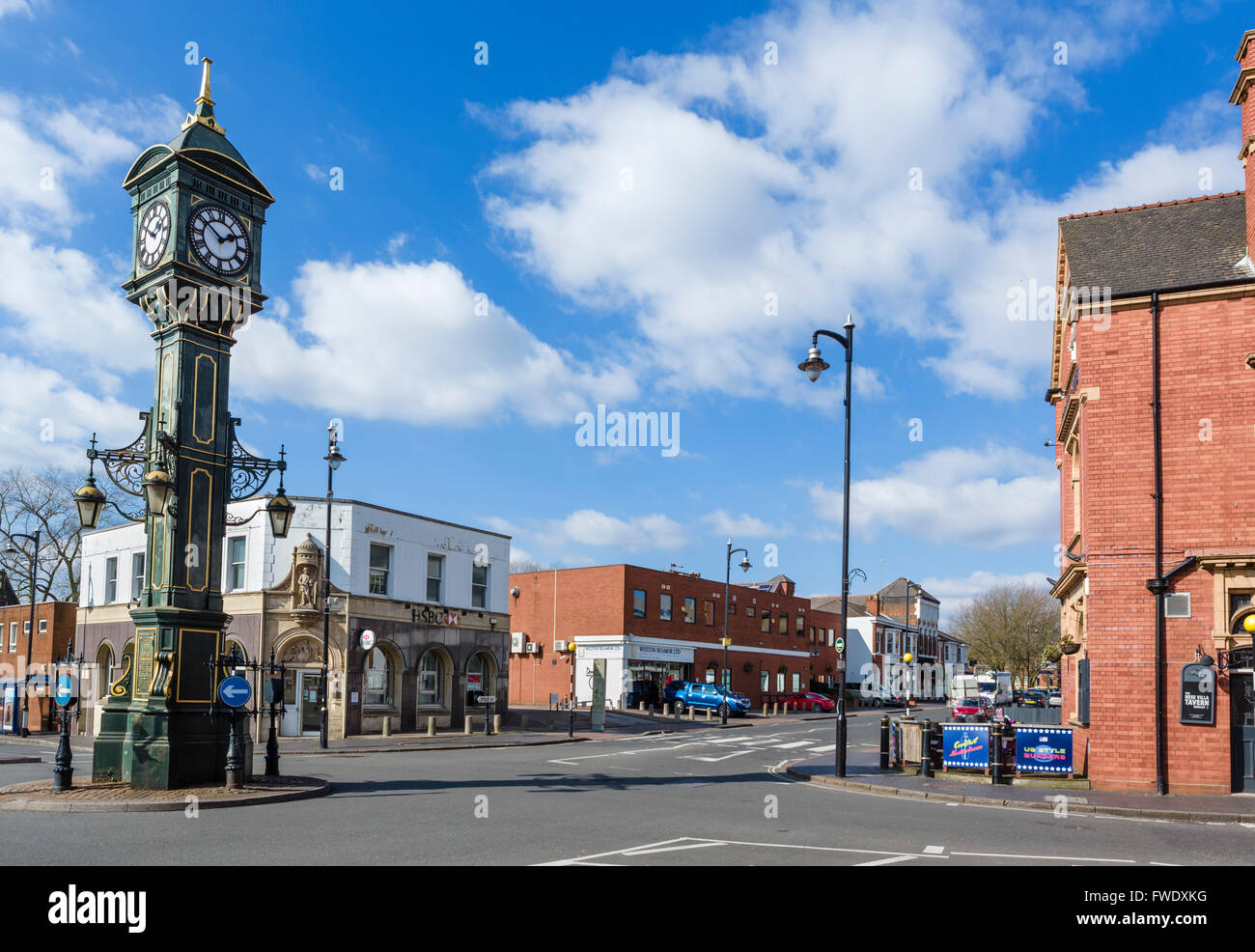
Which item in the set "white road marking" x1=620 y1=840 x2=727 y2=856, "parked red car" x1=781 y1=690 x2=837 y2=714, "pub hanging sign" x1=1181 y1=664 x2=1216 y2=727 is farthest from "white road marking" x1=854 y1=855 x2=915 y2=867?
"parked red car" x1=781 y1=690 x2=837 y2=714

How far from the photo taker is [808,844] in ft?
37.4

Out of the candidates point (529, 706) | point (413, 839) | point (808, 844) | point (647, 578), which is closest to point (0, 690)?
point (529, 706)

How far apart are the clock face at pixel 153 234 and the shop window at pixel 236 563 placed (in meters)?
18.4

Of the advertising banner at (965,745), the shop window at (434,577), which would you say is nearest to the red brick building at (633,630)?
the shop window at (434,577)

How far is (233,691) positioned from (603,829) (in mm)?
6977

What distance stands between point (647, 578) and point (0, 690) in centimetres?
3068

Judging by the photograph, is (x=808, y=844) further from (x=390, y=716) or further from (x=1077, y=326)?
(x=390, y=716)

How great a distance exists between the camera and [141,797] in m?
14.7

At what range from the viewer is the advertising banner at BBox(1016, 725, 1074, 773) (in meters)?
19.5

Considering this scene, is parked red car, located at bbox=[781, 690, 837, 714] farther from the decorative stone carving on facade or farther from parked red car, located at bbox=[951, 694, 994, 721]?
the decorative stone carving on facade

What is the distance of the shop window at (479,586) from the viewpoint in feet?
131

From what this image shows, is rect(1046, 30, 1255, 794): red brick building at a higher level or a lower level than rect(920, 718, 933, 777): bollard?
higher

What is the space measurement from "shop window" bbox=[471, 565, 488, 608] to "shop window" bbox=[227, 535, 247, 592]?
352 inches
